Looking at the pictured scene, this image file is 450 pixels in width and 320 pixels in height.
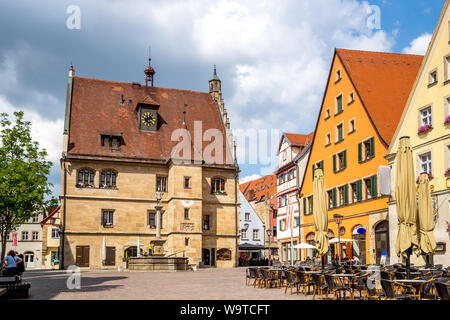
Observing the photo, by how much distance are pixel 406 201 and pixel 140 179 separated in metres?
33.7

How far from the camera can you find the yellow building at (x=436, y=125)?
24.6 meters

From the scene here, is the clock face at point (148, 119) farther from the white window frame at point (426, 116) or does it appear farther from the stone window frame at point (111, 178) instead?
the white window frame at point (426, 116)

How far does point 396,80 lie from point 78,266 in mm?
28182

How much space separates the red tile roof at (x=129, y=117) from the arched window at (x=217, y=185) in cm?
289

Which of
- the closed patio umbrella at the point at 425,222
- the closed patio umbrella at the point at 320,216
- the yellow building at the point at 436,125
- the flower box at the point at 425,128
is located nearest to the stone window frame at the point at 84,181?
the yellow building at the point at 436,125

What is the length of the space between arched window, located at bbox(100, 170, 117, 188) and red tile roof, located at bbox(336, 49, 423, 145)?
21.3 metres

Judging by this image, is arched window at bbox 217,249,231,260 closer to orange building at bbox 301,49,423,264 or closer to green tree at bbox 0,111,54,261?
orange building at bbox 301,49,423,264

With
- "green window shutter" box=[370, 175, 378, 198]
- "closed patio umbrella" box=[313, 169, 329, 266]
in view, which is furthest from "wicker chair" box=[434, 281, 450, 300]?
"green window shutter" box=[370, 175, 378, 198]

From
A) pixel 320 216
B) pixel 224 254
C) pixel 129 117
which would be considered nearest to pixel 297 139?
pixel 224 254

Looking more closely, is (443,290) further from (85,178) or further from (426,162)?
(85,178)

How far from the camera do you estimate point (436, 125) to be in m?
25.7

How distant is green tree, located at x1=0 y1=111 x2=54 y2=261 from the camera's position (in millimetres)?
28269

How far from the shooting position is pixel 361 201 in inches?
1293
